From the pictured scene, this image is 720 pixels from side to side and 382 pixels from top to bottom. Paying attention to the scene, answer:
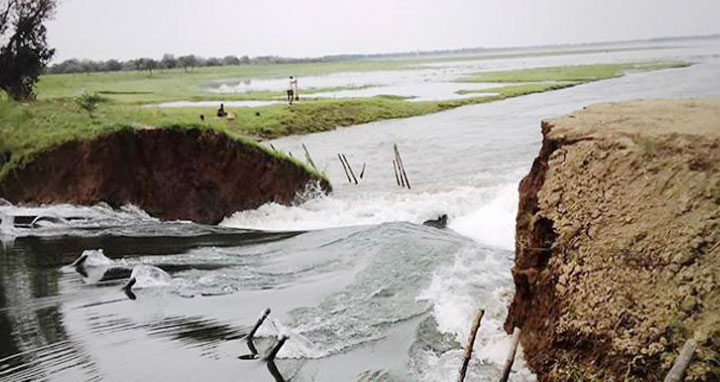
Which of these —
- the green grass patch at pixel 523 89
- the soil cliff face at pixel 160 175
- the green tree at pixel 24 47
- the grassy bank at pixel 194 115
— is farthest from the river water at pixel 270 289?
the green grass patch at pixel 523 89

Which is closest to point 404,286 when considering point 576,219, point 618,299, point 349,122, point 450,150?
point 576,219

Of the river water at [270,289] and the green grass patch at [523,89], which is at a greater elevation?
the green grass patch at [523,89]

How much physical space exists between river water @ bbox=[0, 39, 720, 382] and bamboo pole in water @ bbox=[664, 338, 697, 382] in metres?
2.22

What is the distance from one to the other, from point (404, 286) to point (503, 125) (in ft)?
94.9

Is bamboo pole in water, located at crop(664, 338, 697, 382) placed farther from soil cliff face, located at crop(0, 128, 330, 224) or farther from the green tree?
the green tree

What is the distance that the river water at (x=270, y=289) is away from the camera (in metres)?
9.02

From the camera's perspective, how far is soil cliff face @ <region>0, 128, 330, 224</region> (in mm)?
18422

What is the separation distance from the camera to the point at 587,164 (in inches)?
312

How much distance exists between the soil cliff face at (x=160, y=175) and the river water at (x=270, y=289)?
0.53 meters

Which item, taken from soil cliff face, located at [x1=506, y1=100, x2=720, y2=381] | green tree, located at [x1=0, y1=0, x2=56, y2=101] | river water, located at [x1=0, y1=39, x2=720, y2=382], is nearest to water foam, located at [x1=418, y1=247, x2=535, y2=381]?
river water, located at [x1=0, y1=39, x2=720, y2=382]

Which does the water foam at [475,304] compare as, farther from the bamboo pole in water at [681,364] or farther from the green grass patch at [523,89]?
the green grass patch at [523,89]

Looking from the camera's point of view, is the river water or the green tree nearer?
the river water

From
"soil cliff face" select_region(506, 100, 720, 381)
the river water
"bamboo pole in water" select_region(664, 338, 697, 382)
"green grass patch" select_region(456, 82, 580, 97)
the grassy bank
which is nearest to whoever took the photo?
"bamboo pole in water" select_region(664, 338, 697, 382)

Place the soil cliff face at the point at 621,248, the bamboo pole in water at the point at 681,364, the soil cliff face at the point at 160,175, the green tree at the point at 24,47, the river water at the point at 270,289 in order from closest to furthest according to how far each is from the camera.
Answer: the bamboo pole in water at the point at 681,364, the soil cliff face at the point at 621,248, the river water at the point at 270,289, the soil cliff face at the point at 160,175, the green tree at the point at 24,47
